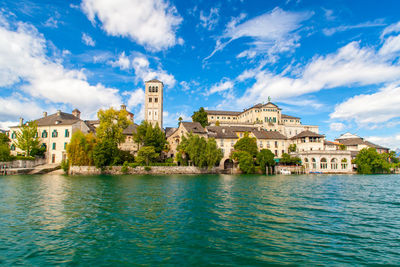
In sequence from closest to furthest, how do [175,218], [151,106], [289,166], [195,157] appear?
[175,218], [195,157], [289,166], [151,106]

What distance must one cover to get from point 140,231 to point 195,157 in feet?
149

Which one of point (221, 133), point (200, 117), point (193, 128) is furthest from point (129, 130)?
point (221, 133)

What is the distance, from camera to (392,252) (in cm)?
876

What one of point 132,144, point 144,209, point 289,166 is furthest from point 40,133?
point 289,166

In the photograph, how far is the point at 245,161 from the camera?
59.2 m

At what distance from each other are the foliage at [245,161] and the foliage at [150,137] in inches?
815

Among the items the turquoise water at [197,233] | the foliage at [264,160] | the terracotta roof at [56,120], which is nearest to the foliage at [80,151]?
the terracotta roof at [56,120]

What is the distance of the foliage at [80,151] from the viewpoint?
51562 millimetres

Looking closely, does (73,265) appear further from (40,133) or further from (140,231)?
(40,133)

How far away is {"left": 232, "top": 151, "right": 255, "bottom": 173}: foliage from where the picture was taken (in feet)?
194

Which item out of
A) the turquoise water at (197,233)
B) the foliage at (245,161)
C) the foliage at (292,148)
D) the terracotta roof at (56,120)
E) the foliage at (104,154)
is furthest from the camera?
the foliage at (292,148)

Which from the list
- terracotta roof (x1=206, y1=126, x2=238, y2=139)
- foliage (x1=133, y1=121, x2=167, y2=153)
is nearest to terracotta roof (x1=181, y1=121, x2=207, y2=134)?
terracotta roof (x1=206, y1=126, x2=238, y2=139)

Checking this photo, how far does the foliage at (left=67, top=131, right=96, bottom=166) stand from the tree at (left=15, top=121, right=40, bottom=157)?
47.3ft

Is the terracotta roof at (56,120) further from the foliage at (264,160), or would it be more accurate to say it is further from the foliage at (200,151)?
the foliage at (264,160)
